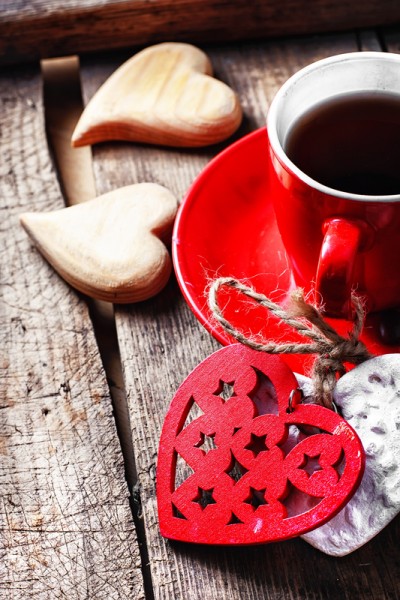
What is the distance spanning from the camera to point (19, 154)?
1.08m

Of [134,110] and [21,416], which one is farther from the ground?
[134,110]

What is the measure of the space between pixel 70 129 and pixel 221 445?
0.65m

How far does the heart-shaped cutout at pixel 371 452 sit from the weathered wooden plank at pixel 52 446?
203mm

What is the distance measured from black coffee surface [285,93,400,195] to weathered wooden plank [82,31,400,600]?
0.23m

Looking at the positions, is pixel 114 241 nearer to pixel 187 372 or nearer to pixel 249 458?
pixel 187 372

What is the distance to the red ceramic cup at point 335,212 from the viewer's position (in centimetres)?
71

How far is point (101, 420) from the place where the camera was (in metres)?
0.84

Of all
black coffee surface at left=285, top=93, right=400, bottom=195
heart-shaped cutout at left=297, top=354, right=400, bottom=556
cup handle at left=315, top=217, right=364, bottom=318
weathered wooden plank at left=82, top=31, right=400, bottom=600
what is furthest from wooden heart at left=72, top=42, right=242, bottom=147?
heart-shaped cutout at left=297, top=354, right=400, bottom=556

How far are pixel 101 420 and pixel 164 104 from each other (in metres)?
0.46

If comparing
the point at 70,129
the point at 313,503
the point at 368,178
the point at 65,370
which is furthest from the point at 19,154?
the point at 313,503

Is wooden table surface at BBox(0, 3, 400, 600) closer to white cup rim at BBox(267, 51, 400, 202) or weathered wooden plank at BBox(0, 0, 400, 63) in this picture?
weathered wooden plank at BBox(0, 0, 400, 63)

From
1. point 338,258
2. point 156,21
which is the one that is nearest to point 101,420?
point 338,258

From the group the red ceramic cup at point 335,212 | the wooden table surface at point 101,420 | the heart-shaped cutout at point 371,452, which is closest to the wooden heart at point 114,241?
the wooden table surface at point 101,420

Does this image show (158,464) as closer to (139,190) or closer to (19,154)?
(139,190)
